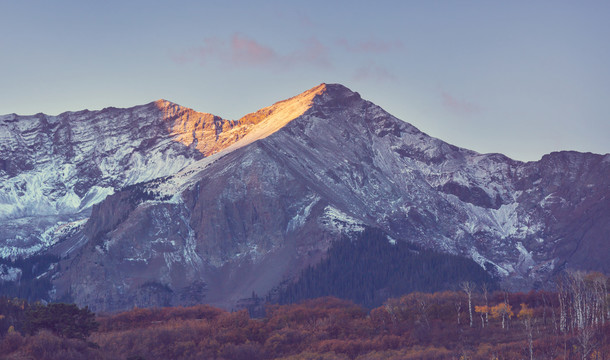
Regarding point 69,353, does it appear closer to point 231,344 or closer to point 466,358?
point 231,344

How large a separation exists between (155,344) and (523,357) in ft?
229

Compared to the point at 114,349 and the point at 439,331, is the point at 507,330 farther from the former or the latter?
the point at 114,349

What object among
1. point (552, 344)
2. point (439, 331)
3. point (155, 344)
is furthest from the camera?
point (439, 331)

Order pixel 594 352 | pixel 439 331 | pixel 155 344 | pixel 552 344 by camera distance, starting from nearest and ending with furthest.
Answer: pixel 594 352 < pixel 552 344 < pixel 155 344 < pixel 439 331

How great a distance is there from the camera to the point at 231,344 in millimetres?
187125

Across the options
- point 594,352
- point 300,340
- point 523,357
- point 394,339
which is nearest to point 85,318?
point 300,340

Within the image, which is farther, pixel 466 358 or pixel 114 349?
pixel 114 349

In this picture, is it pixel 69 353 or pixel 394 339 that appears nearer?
pixel 69 353

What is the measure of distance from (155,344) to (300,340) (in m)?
28.9

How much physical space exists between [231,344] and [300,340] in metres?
15.0

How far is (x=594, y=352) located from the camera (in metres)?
152

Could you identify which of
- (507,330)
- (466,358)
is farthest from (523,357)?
(507,330)

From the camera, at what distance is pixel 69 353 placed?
509ft

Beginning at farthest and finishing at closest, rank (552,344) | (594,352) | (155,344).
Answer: (155,344), (552,344), (594,352)
